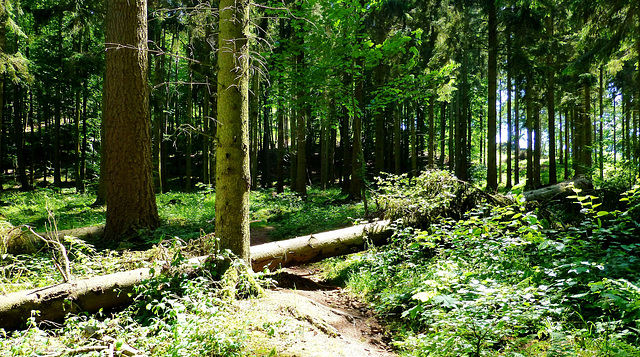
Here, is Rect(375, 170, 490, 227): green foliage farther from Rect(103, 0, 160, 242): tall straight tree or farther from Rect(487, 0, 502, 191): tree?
Rect(487, 0, 502, 191): tree

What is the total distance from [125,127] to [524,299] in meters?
7.01

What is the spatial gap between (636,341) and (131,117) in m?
7.70

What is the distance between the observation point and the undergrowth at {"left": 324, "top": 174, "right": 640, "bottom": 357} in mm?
2639

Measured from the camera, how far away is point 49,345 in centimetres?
283

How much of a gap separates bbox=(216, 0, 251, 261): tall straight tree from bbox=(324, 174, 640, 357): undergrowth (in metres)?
2.41

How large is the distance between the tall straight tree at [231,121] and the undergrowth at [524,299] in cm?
241

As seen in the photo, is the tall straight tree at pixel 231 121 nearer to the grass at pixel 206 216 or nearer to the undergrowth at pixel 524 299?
the undergrowth at pixel 524 299

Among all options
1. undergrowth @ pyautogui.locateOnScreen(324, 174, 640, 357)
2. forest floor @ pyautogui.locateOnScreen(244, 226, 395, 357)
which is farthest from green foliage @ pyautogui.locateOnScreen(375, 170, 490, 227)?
forest floor @ pyautogui.locateOnScreen(244, 226, 395, 357)

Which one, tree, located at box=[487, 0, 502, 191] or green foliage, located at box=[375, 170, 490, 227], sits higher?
tree, located at box=[487, 0, 502, 191]

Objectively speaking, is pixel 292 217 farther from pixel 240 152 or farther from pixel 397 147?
pixel 397 147

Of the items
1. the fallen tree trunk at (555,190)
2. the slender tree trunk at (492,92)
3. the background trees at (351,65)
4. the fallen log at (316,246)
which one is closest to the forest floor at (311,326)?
the fallen log at (316,246)

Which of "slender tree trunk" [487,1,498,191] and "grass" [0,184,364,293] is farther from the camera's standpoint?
"slender tree trunk" [487,1,498,191]

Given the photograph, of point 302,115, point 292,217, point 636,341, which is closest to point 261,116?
point 302,115

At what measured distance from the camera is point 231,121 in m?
4.08
